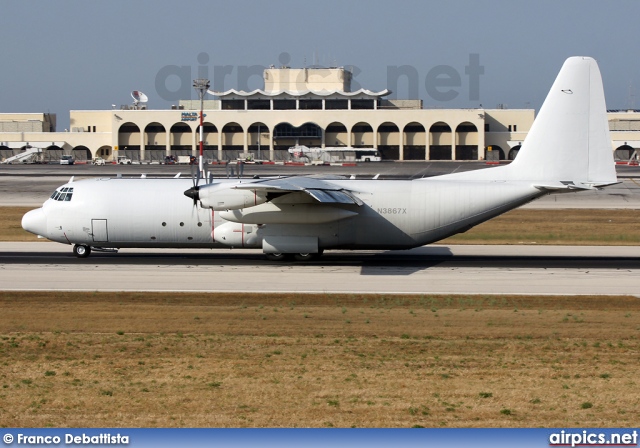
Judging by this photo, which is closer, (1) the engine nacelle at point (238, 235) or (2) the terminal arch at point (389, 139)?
(1) the engine nacelle at point (238, 235)

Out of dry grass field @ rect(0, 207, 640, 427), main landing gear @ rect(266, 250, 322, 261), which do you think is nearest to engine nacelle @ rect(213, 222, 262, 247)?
main landing gear @ rect(266, 250, 322, 261)

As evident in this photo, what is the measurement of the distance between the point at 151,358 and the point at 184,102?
12698 cm

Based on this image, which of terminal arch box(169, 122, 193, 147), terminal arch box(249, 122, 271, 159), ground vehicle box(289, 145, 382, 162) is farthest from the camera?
terminal arch box(249, 122, 271, 159)

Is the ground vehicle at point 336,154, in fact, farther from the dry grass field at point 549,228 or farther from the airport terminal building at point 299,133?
the dry grass field at point 549,228

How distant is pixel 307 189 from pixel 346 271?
3.76 m

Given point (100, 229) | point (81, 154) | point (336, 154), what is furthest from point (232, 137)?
point (100, 229)

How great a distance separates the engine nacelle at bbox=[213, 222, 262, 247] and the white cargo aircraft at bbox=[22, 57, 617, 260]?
4 centimetres

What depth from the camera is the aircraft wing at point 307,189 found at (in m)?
29.3

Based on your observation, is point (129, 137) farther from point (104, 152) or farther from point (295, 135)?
point (295, 135)

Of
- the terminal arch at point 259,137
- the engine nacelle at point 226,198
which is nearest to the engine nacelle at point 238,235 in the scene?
the engine nacelle at point 226,198

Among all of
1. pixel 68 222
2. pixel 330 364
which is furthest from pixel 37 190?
pixel 330 364

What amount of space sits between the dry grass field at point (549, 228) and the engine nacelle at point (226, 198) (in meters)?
14.2

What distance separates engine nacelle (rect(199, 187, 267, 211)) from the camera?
1169 inches

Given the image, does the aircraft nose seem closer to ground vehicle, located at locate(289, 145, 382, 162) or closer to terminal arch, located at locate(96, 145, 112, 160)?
ground vehicle, located at locate(289, 145, 382, 162)
